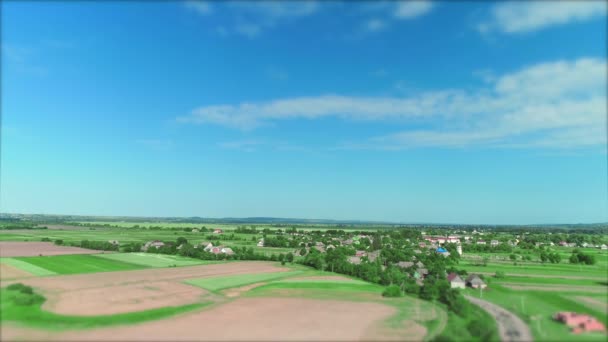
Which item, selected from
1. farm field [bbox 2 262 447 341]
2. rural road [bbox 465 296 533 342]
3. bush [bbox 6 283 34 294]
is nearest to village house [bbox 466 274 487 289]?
rural road [bbox 465 296 533 342]

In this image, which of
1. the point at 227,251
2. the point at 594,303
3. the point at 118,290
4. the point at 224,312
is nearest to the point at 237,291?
the point at 224,312

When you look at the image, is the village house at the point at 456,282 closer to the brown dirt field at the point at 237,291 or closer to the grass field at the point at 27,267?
the brown dirt field at the point at 237,291

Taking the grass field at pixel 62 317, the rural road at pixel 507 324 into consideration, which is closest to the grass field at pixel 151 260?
the grass field at pixel 62 317

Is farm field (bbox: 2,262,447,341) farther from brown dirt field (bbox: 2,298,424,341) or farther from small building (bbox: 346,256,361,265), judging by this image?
small building (bbox: 346,256,361,265)

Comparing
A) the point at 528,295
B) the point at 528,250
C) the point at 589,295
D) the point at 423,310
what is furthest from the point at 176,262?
the point at 528,250

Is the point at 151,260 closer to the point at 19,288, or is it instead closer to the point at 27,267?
the point at 27,267

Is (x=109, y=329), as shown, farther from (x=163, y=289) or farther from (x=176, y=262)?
(x=176, y=262)
